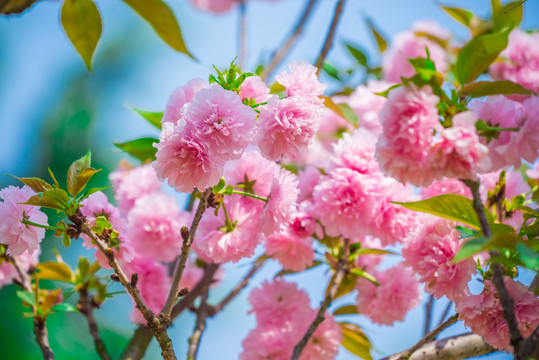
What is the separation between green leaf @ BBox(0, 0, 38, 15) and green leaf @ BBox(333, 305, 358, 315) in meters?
0.95

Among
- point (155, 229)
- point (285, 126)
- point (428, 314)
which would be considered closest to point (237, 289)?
point (155, 229)

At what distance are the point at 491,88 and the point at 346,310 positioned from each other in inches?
28.9

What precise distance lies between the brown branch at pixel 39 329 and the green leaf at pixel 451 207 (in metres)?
0.74

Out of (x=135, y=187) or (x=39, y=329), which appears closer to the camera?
(x=39, y=329)

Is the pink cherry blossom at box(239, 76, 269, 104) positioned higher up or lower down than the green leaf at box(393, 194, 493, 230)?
higher up

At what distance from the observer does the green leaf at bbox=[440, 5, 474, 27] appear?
150 centimetres

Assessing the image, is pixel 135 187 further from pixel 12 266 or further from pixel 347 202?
pixel 347 202

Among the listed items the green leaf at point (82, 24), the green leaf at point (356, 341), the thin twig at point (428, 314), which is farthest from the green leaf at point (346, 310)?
the green leaf at point (82, 24)

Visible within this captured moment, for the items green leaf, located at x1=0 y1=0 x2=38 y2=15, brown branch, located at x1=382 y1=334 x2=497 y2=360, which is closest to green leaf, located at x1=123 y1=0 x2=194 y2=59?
green leaf, located at x1=0 y1=0 x2=38 y2=15

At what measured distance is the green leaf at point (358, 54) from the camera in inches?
64.2

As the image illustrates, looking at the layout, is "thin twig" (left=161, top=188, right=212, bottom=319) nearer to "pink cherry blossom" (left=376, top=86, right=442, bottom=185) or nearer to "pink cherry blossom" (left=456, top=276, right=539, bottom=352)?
"pink cherry blossom" (left=376, top=86, right=442, bottom=185)

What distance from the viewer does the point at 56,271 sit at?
42.1 inches

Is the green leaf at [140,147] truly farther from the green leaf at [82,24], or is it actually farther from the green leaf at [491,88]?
the green leaf at [491,88]

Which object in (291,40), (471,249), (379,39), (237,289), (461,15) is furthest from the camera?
(379,39)
